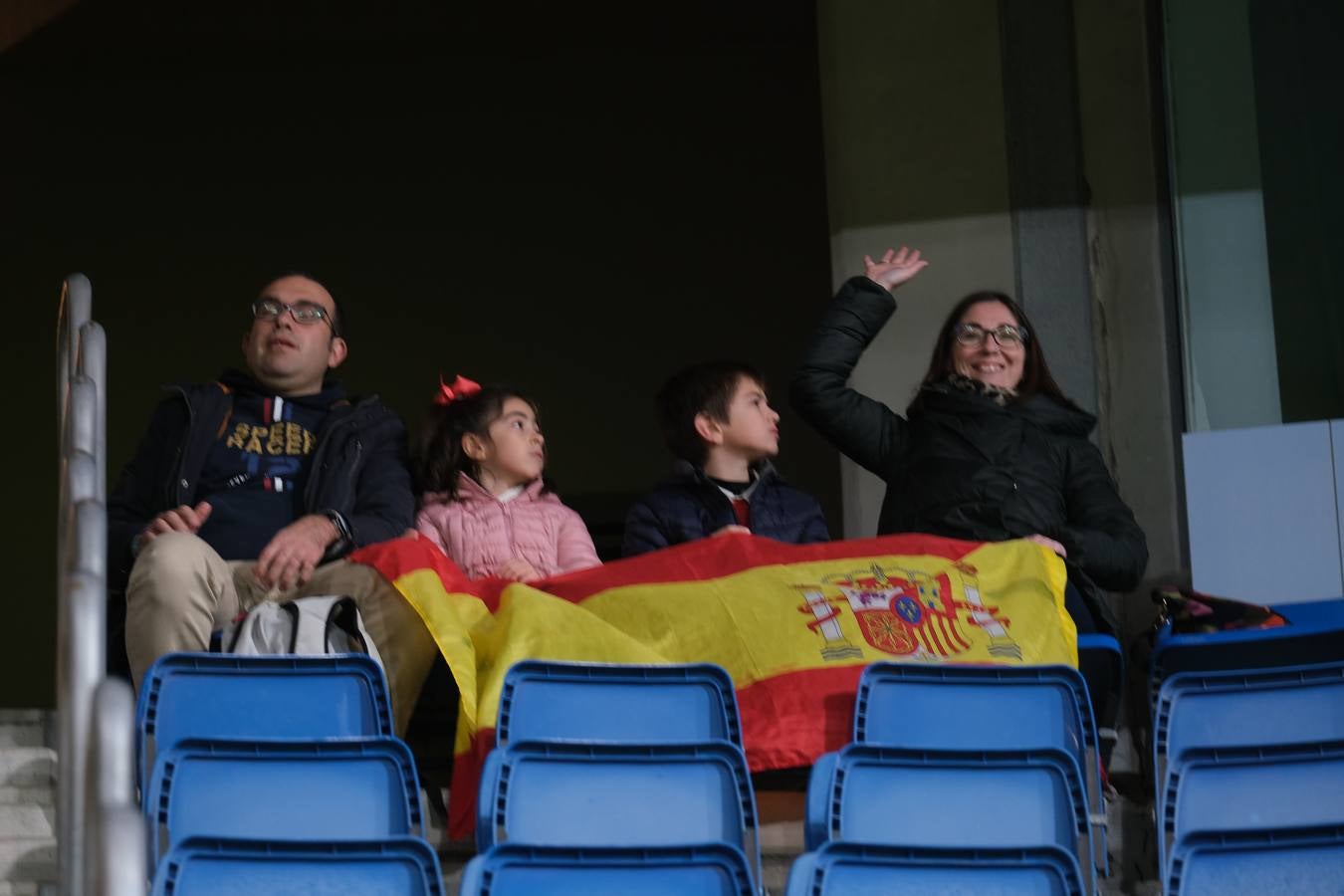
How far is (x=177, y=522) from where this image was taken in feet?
13.5

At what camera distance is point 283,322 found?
15.0 feet

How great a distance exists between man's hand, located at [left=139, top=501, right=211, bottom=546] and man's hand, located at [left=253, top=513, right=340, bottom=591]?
178 mm

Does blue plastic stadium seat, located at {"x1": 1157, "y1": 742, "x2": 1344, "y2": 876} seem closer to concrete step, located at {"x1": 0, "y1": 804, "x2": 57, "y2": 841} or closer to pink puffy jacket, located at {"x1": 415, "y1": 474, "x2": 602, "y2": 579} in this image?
pink puffy jacket, located at {"x1": 415, "y1": 474, "x2": 602, "y2": 579}

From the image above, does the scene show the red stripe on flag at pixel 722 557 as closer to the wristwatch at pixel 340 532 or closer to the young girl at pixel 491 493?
the young girl at pixel 491 493

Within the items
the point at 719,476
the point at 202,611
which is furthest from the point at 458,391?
the point at 202,611

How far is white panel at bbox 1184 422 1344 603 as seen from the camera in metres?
5.06

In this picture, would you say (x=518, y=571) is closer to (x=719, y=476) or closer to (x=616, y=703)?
(x=719, y=476)

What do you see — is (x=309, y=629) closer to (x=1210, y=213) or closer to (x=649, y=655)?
(x=649, y=655)

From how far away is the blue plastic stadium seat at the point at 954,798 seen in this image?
10.4ft

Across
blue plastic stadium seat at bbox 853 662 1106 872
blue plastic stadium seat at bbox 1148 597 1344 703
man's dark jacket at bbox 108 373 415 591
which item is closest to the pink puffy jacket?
man's dark jacket at bbox 108 373 415 591

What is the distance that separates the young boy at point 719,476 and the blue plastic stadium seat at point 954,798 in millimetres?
1376

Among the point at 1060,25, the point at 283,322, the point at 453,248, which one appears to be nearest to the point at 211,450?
the point at 283,322

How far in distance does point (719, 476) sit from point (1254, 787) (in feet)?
5.60

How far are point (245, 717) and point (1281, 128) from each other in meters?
3.69
